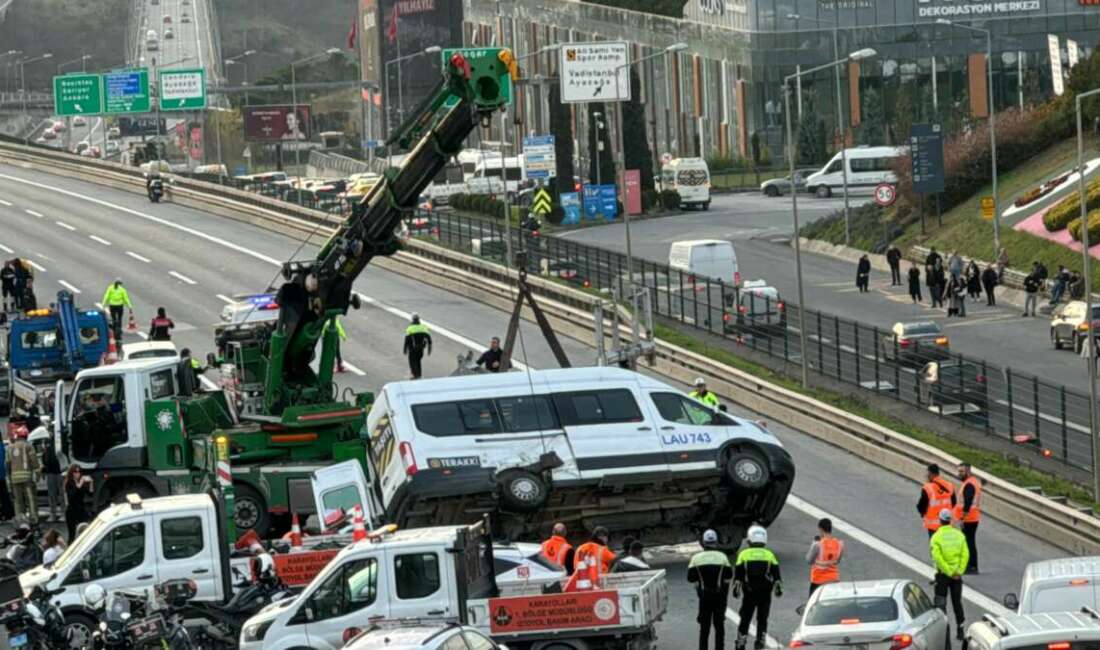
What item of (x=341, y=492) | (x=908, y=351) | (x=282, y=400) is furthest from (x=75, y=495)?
(x=908, y=351)

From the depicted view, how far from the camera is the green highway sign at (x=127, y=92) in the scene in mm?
106562

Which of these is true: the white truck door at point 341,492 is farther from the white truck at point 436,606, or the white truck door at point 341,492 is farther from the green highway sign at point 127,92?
the green highway sign at point 127,92

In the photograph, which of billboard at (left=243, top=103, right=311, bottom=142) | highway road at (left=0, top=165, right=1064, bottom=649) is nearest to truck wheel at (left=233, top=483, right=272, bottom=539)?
highway road at (left=0, top=165, right=1064, bottom=649)

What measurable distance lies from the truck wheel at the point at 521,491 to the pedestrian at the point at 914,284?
36.1m

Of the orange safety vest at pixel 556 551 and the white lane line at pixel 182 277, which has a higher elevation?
the white lane line at pixel 182 277

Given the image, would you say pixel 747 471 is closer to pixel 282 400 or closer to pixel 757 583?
pixel 757 583

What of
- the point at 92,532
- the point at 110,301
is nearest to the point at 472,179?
the point at 110,301

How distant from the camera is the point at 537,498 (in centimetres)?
2997

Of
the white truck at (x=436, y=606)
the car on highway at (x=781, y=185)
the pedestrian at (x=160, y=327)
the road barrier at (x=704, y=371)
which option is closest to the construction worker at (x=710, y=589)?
the white truck at (x=436, y=606)

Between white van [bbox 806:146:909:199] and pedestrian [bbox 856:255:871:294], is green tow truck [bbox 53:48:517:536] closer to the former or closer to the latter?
pedestrian [bbox 856:255:871:294]

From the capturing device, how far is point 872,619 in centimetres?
2192

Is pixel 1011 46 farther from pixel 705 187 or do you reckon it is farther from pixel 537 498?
pixel 537 498

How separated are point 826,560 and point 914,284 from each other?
3986 cm

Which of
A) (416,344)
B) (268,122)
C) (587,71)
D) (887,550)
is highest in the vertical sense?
(587,71)
